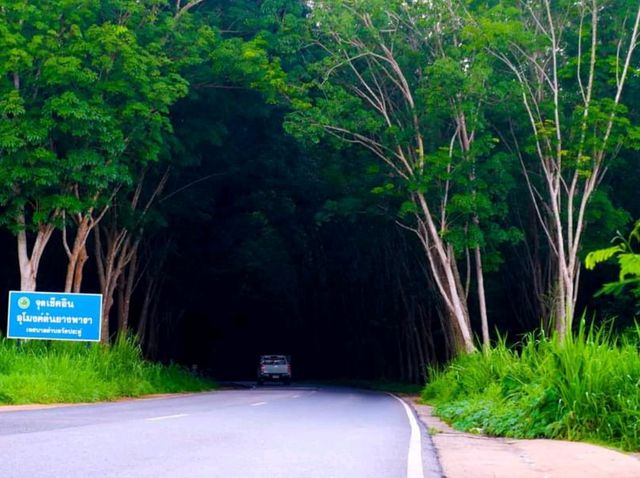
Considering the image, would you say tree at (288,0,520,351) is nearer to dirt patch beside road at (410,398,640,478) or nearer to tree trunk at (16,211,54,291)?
tree trunk at (16,211,54,291)

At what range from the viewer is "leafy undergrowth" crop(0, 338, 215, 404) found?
2272 cm

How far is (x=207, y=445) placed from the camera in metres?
11.9

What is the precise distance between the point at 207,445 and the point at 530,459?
12.7ft

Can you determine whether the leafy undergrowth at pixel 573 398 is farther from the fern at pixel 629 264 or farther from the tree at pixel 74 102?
the tree at pixel 74 102

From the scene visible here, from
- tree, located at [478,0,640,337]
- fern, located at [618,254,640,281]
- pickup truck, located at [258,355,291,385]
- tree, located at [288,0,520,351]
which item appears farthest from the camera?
pickup truck, located at [258,355,291,385]

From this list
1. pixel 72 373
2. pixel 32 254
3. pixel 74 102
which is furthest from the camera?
pixel 32 254

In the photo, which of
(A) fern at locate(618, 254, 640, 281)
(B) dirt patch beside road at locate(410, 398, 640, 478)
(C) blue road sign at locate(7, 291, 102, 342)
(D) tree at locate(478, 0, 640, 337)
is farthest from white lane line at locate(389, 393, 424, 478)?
(D) tree at locate(478, 0, 640, 337)

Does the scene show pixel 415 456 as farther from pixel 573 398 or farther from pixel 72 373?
pixel 72 373

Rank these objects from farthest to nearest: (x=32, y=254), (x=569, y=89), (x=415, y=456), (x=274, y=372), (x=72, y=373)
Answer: (x=274, y=372), (x=569, y=89), (x=32, y=254), (x=72, y=373), (x=415, y=456)

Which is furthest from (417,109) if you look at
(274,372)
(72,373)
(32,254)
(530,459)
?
(274,372)

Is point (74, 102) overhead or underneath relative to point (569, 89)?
underneath

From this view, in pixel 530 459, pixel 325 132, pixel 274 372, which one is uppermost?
pixel 325 132

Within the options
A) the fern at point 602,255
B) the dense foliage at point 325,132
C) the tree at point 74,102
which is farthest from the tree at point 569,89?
the fern at point 602,255

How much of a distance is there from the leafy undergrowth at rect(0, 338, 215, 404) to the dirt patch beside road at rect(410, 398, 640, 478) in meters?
11.8
